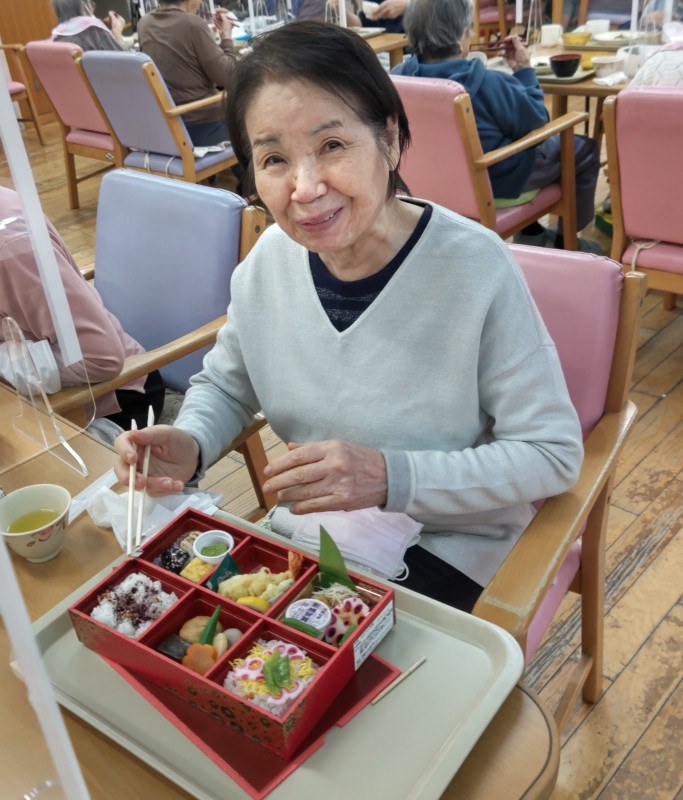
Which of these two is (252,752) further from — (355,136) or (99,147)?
(99,147)

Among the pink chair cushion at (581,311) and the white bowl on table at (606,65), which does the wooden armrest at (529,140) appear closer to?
the white bowl on table at (606,65)

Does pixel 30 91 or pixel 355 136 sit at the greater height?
pixel 355 136

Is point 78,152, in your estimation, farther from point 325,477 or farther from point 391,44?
point 325,477

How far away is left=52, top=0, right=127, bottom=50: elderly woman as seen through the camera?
4.33 metres

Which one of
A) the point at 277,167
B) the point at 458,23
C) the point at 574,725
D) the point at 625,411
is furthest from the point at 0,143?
the point at 458,23

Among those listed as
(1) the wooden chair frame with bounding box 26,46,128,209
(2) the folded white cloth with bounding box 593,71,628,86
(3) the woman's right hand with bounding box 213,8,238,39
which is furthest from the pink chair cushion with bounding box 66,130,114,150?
(2) the folded white cloth with bounding box 593,71,628,86

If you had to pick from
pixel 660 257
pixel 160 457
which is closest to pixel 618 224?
pixel 660 257

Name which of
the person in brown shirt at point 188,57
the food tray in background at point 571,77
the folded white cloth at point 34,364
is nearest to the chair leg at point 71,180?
the person in brown shirt at point 188,57

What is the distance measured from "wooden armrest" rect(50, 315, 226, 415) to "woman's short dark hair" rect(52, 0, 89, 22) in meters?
3.52

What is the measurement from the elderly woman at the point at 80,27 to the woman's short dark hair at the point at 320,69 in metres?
3.85

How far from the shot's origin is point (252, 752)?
2.31 ft

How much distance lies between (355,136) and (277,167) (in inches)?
4.4

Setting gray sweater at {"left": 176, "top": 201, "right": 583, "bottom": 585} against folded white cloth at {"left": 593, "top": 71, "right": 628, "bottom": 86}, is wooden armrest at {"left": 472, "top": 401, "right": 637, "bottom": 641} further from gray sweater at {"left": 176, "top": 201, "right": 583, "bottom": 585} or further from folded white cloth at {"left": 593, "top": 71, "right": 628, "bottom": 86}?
folded white cloth at {"left": 593, "top": 71, "right": 628, "bottom": 86}

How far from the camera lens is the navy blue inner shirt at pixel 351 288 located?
1.11 meters
